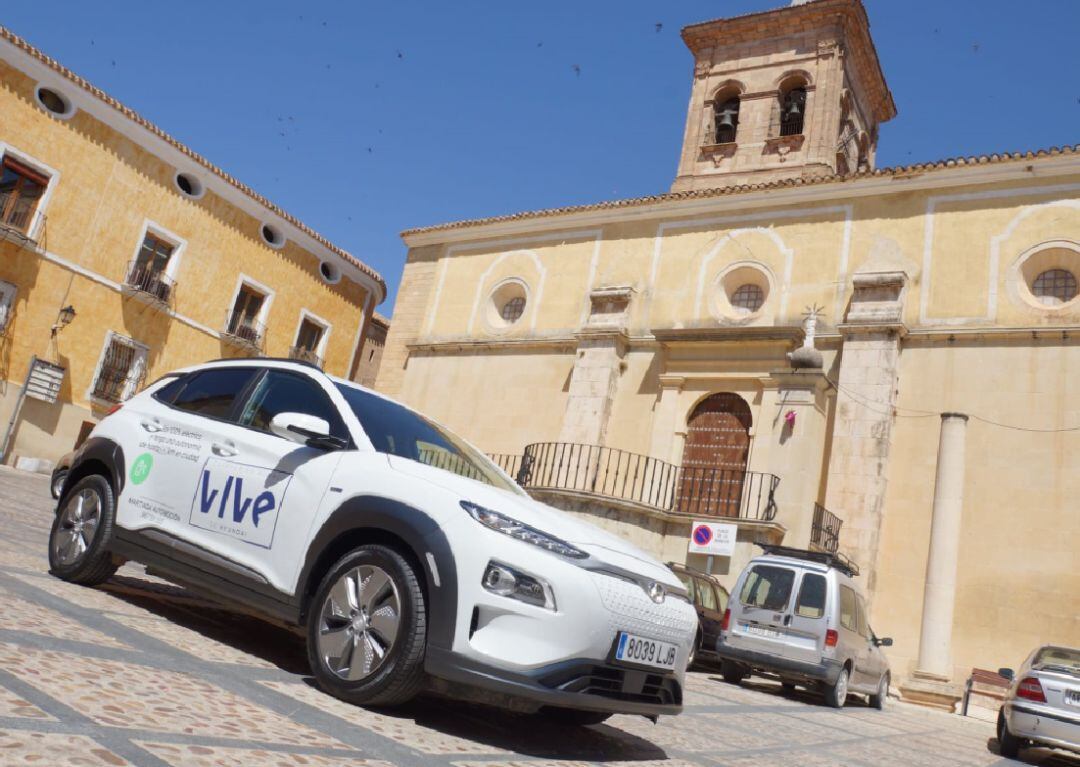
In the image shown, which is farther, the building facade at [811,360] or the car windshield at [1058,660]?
the building facade at [811,360]

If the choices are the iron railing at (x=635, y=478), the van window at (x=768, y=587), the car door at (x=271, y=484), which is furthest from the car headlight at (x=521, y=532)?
the iron railing at (x=635, y=478)

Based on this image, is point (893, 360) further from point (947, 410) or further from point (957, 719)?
point (957, 719)

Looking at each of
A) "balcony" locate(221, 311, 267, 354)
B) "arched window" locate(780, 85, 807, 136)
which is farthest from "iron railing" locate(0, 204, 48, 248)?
"arched window" locate(780, 85, 807, 136)

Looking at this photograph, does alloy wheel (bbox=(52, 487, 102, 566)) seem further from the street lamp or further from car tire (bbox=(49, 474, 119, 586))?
the street lamp

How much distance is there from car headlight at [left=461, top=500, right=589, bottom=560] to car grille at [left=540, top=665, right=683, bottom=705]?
0.47m

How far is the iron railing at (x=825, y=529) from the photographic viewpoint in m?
15.4

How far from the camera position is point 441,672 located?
351 centimetres

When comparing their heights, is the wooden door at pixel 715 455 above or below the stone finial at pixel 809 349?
below

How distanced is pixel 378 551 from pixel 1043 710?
283 inches

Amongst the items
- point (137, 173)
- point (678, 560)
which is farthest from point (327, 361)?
point (678, 560)

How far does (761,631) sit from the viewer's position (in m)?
10.4

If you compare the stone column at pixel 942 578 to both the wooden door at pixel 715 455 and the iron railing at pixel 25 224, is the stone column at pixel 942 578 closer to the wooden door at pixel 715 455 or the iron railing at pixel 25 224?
the wooden door at pixel 715 455

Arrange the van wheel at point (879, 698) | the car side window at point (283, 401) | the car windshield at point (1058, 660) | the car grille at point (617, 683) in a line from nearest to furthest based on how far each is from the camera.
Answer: the car grille at point (617, 683)
the car side window at point (283, 401)
the car windshield at point (1058, 660)
the van wheel at point (879, 698)

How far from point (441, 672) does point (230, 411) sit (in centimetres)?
230
